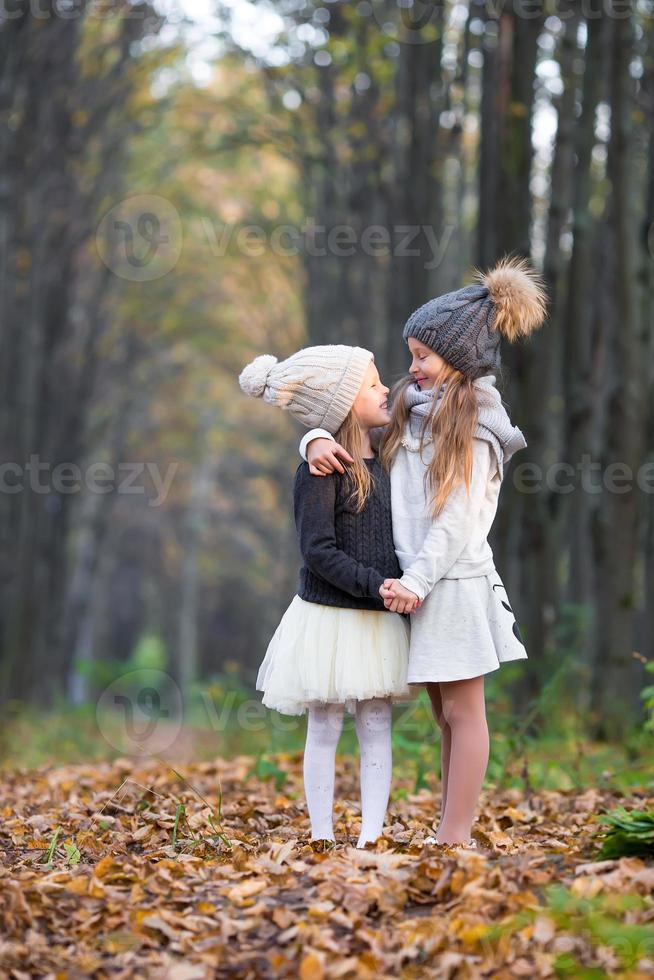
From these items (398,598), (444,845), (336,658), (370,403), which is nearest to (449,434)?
(370,403)

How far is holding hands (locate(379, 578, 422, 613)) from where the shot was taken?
441cm

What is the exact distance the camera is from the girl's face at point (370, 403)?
4785 mm

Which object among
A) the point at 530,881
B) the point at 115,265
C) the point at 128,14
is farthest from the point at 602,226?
the point at 530,881

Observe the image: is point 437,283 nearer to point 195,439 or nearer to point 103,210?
point 103,210

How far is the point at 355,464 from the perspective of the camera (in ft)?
15.5

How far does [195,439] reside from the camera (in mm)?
31000

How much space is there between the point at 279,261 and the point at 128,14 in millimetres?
7952

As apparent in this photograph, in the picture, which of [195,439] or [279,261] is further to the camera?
[195,439]

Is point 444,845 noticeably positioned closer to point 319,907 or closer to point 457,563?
point 319,907

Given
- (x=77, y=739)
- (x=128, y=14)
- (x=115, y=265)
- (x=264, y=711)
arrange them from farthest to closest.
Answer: (x=115, y=265)
(x=128, y=14)
(x=77, y=739)
(x=264, y=711)

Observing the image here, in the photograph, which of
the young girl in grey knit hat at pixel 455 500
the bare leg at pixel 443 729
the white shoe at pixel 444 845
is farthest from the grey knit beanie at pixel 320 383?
the white shoe at pixel 444 845

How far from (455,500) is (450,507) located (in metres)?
0.03

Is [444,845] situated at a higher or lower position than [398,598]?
lower

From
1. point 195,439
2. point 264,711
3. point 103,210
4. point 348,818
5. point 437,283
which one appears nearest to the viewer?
point 348,818
